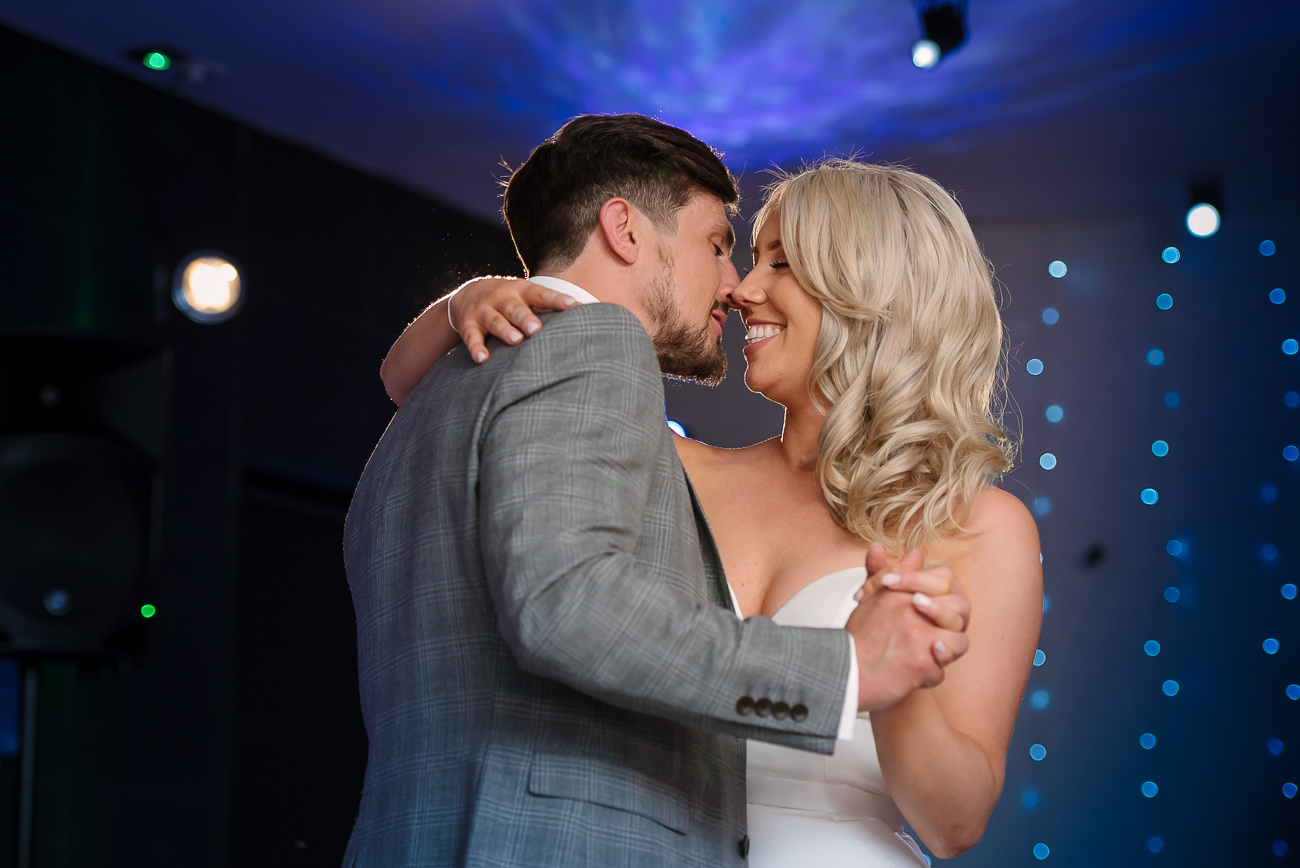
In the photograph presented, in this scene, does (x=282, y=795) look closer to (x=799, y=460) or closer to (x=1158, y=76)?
(x=799, y=460)

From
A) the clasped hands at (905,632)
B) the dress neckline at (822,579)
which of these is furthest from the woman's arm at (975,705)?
the clasped hands at (905,632)

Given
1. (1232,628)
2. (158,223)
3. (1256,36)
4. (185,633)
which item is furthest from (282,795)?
(1256,36)

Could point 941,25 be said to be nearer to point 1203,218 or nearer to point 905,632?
point 1203,218

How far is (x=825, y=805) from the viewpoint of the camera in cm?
176

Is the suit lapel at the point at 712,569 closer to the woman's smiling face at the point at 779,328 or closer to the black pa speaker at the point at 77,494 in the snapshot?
the woman's smiling face at the point at 779,328

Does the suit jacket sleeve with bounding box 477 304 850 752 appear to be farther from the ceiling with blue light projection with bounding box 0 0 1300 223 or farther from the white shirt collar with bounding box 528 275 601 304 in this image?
the ceiling with blue light projection with bounding box 0 0 1300 223

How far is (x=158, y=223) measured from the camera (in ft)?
13.2

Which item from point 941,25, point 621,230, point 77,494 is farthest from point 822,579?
point 941,25

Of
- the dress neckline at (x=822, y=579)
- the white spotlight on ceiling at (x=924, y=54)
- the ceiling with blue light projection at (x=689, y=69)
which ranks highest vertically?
the ceiling with blue light projection at (x=689, y=69)

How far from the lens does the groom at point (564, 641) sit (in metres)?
1.17

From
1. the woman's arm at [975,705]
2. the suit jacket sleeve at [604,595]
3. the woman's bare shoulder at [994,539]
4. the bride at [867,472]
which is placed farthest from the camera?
the woman's bare shoulder at [994,539]

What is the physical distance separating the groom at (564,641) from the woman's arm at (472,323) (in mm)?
34

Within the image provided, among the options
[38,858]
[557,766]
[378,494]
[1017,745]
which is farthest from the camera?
[1017,745]

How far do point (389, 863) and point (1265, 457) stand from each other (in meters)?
4.16
